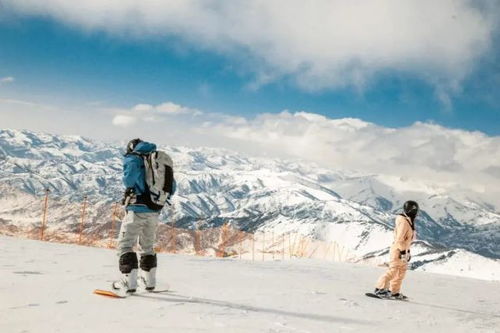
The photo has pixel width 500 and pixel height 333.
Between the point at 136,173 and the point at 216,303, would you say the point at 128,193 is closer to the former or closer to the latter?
the point at 136,173

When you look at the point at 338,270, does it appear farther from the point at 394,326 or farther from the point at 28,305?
the point at 28,305

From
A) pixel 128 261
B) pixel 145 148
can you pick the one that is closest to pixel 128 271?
pixel 128 261

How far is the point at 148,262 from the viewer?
344 inches

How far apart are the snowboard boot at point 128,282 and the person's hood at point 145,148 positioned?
2.11 metres

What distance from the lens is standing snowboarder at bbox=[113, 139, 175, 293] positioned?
326 inches

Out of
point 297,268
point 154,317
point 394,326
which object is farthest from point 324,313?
point 297,268

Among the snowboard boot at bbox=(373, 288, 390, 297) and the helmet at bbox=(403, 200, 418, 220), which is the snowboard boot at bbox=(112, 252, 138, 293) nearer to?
the snowboard boot at bbox=(373, 288, 390, 297)

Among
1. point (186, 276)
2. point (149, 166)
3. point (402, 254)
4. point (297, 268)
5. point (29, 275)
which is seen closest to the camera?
point (149, 166)

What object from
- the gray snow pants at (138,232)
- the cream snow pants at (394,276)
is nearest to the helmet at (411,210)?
the cream snow pants at (394,276)

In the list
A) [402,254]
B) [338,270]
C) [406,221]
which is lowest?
[338,270]

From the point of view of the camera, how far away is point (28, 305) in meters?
6.51

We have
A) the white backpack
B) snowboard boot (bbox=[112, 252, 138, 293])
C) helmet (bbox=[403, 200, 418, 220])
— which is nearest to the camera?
snowboard boot (bbox=[112, 252, 138, 293])

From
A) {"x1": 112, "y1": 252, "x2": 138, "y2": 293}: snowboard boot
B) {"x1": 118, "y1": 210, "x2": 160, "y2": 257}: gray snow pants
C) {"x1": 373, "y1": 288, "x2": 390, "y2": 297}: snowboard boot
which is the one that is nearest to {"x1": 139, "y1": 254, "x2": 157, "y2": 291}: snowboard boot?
{"x1": 118, "y1": 210, "x2": 160, "y2": 257}: gray snow pants

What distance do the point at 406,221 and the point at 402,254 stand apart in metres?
0.77
